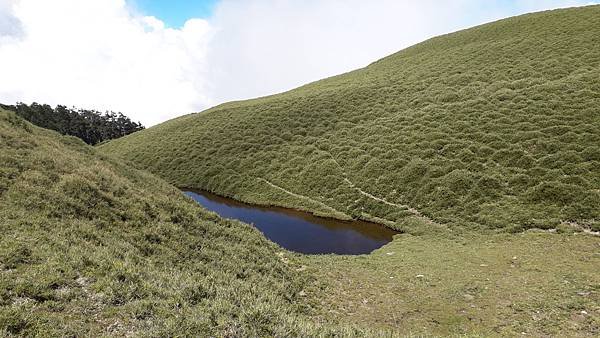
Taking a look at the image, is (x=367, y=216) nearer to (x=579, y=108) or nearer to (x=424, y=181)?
(x=424, y=181)

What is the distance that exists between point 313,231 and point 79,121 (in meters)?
121

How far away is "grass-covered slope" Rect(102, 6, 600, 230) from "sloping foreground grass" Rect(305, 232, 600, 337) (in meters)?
4.65

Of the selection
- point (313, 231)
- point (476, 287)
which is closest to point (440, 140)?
point (313, 231)

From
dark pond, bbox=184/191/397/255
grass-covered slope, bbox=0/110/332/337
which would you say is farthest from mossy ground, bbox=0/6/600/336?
dark pond, bbox=184/191/397/255

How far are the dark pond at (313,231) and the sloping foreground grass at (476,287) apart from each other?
4.04m

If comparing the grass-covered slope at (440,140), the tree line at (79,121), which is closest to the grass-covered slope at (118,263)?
the grass-covered slope at (440,140)

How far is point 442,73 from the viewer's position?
210 ft

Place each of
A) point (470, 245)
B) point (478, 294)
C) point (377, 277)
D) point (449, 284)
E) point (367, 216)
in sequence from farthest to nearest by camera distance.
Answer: point (367, 216)
point (470, 245)
point (377, 277)
point (449, 284)
point (478, 294)

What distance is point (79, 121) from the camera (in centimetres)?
12450

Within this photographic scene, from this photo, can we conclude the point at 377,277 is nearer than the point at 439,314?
No

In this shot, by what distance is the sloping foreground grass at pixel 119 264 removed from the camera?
9.28 metres

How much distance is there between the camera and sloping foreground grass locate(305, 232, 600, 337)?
14930 mm

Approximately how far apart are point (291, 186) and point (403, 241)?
1911 cm

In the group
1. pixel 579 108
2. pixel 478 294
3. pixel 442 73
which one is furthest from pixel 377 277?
pixel 442 73
